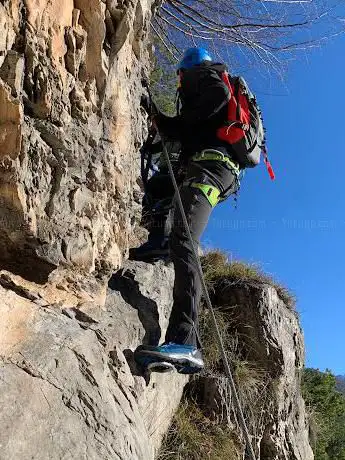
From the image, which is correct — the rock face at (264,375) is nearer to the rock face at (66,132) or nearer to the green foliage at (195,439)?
the green foliage at (195,439)

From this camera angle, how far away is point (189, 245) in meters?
3.82

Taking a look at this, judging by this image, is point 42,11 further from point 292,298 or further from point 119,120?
point 292,298

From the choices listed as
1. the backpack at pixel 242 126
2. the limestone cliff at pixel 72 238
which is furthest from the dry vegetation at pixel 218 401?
the backpack at pixel 242 126

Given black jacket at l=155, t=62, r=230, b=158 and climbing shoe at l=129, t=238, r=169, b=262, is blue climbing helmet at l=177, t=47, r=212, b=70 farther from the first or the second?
climbing shoe at l=129, t=238, r=169, b=262

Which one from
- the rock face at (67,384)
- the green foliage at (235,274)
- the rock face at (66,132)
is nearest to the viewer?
the rock face at (67,384)

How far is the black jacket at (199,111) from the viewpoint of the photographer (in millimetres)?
4055

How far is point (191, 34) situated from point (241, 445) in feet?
18.3

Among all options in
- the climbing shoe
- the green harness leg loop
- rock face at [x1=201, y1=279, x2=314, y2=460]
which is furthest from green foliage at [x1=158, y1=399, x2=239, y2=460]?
the green harness leg loop

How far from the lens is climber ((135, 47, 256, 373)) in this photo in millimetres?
3617

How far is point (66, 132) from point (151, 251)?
7.09 ft

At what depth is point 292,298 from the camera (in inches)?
270

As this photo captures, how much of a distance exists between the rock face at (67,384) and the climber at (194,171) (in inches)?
15.4

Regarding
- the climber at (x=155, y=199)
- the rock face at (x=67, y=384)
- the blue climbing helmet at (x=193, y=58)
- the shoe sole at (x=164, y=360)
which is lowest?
the rock face at (x=67, y=384)

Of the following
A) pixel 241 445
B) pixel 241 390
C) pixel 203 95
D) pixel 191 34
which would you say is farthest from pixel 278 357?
pixel 191 34
